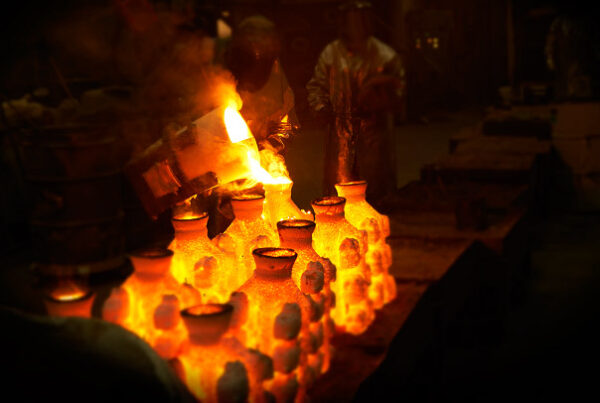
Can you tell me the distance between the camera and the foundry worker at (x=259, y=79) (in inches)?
120

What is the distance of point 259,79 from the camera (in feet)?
10.2

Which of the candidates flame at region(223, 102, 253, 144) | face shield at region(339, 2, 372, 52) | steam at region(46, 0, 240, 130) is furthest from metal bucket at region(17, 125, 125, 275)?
face shield at region(339, 2, 372, 52)

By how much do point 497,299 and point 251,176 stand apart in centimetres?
253

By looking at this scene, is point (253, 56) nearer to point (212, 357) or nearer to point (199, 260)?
point (199, 260)

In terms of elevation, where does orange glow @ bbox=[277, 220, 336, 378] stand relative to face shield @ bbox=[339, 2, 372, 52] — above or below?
below

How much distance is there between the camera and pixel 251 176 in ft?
7.30

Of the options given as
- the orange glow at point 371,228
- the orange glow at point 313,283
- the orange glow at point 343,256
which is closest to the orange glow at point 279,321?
the orange glow at point 313,283

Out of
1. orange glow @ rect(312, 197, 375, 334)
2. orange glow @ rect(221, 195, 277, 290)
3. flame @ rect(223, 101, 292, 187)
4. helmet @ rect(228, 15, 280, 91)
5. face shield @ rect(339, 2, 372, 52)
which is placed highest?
face shield @ rect(339, 2, 372, 52)

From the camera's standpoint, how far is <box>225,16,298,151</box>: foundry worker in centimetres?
305

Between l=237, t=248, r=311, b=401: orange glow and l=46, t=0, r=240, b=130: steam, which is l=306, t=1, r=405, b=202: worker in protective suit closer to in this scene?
l=46, t=0, r=240, b=130: steam

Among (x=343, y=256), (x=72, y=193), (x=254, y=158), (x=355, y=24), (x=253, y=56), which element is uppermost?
(x=355, y=24)

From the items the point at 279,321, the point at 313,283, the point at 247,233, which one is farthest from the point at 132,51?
the point at 279,321

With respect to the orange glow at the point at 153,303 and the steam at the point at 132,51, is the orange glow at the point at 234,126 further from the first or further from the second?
the steam at the point at 132,51

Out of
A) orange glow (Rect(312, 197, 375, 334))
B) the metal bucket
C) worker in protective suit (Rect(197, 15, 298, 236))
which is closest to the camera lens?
orange glow (Rect(312, 197, 375, 334))
